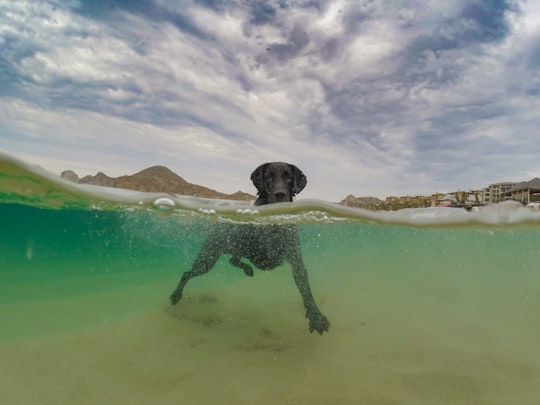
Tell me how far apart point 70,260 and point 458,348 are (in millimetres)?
12404

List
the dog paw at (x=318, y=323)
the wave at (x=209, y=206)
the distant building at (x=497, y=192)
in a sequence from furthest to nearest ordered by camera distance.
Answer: the distant building at (x=497, y=192) → the wave at (x=209, y=206) → the dog paw at (x=318, y=323)

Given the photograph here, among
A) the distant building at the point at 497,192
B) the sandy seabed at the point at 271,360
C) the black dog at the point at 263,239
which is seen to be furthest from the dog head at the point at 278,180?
the distant building at the point at 497,192

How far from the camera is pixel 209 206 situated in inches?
362

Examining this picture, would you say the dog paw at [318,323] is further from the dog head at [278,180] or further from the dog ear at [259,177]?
the dog ear at [259,177]

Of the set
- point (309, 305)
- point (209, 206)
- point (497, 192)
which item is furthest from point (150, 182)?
point (497, 192)

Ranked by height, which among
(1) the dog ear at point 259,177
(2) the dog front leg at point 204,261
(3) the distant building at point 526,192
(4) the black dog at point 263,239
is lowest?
(2) the dog front leg at point 204,261

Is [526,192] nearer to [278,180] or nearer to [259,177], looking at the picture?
[278,180]

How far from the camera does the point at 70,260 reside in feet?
39.9

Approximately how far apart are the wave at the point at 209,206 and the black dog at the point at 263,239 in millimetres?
623

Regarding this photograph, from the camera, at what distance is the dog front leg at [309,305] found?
16.5 ft

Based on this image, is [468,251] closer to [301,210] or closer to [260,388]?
[301,210]

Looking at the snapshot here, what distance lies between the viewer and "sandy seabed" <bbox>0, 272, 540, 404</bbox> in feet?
12.5

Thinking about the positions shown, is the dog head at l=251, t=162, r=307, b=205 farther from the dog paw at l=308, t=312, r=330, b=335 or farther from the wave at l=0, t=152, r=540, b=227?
the dog paw at l=308, t=312, r=330, b=335

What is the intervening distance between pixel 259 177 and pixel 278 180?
415 mm
